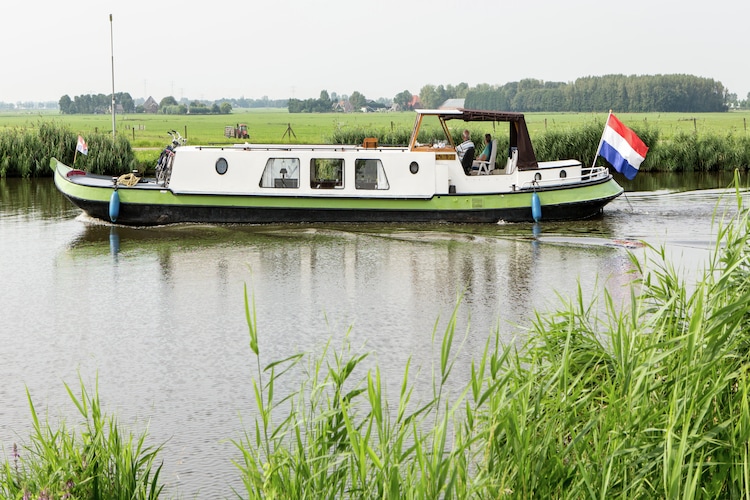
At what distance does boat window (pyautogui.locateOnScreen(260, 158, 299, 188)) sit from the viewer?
72.9ft

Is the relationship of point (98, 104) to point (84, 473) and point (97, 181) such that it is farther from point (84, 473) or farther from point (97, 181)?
point (84, 473)

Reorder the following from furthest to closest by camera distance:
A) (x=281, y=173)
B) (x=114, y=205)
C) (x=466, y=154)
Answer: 1. (x=466, y=154)
2. (x=281, y=173)
3. (x=114, y=205)

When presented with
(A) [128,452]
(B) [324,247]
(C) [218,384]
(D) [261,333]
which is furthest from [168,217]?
(A) [128,452]

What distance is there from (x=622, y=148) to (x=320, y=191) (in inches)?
263

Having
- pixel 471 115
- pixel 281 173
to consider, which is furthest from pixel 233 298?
pixel 471 115

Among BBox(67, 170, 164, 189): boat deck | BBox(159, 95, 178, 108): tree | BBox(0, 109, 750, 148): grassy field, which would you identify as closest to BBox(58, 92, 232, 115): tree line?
BBox(159, 95, 178, 108): tree

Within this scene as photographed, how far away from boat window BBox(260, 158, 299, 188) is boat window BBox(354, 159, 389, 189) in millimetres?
1330

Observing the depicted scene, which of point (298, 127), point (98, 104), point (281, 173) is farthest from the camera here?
point (98, 104)

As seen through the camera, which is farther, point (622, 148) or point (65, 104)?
point (65, 104)

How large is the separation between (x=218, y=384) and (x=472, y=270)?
7688mm

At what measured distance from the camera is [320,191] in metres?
22.3

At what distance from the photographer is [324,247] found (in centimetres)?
1978

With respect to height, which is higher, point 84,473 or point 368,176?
point 368,176

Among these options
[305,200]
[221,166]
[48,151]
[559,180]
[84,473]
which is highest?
[48,151]
